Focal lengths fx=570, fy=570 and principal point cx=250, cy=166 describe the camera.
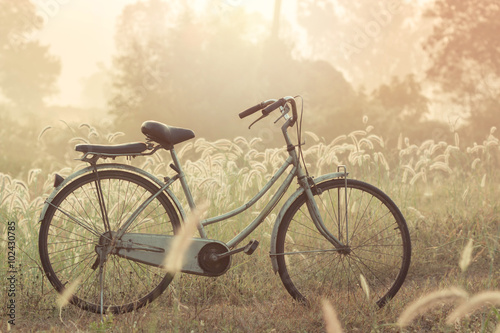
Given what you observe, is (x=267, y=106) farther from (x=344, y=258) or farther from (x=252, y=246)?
(x=344, y=258)

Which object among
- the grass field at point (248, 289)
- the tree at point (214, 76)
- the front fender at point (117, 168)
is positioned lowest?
the grass field at point (248, 289)

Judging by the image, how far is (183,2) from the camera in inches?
785

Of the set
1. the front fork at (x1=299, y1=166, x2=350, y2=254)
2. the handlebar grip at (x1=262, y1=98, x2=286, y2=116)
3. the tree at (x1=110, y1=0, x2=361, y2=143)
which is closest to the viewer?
the handlebar grip at (x1=262, y1=98, x2=286, y2=116)

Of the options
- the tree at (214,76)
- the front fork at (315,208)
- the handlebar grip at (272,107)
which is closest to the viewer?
the handlebar grip at (272,107)

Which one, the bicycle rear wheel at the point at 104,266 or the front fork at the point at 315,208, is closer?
the bicycle rear wheel at the point at 104,266

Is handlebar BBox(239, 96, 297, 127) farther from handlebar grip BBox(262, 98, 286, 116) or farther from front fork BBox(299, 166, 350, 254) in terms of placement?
front fork BBox(299, 166, 350, 254)

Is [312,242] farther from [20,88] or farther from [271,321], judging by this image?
[20,88]

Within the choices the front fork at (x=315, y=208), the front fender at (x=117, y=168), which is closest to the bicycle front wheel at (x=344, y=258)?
the front fork at (x=315, y=208)

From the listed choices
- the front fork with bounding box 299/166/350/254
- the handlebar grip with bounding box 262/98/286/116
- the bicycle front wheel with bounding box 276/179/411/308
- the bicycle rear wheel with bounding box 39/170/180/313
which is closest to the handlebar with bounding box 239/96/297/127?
the handlebar grip with bounding box 262/98/286/116

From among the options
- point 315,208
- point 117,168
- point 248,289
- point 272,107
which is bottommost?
point 248,289

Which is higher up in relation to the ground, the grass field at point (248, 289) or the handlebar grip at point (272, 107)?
the handlebar grip at point (272, 107)

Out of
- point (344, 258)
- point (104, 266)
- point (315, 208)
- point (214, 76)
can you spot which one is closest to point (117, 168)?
point (104, 266)

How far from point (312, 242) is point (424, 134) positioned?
1244cm

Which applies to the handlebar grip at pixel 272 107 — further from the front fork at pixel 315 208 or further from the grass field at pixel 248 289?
the grass field at pixel 248 289
